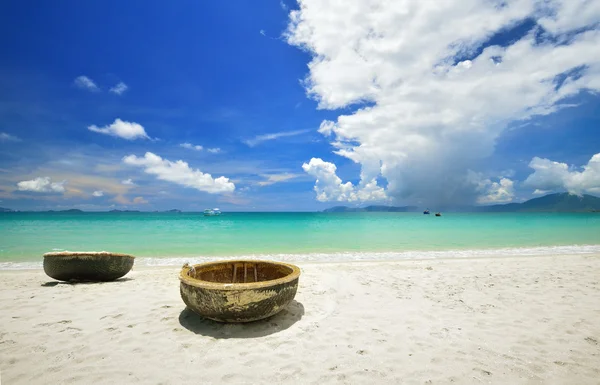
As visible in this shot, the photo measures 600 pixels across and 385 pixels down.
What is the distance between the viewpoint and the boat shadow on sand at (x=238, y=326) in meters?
4.14

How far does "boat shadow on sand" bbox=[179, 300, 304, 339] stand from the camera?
163 inches

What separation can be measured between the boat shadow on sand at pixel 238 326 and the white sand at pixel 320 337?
0.7 inches

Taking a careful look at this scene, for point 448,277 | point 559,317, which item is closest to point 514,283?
point 448,277

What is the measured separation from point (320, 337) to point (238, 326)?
129 centimetres

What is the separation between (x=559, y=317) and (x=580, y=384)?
234cm

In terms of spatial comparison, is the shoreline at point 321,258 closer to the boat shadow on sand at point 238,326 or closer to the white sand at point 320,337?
the white sand at point 320,337

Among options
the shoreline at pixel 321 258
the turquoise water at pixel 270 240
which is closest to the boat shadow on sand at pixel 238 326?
the shoreline at pixel 321 258

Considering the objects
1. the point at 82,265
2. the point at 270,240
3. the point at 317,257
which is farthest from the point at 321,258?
the point at 82,265

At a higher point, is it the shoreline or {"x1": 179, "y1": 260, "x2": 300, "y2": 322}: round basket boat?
{"x1": 179, "y1": 260, "x2": 300, "y2": 322}: round basket boat

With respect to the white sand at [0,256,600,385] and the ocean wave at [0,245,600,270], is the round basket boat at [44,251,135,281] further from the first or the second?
the ocean wave at [0,245,600,270]

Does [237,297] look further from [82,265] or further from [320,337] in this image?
[82,265]

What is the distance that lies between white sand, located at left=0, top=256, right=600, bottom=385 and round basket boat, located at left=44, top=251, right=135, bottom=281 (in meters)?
0.35

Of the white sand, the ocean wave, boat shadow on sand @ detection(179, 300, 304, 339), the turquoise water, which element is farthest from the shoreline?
boat shadow on sand @ detection(179, 300, 304, 339)

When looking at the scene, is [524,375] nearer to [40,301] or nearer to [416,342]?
[416,342]
